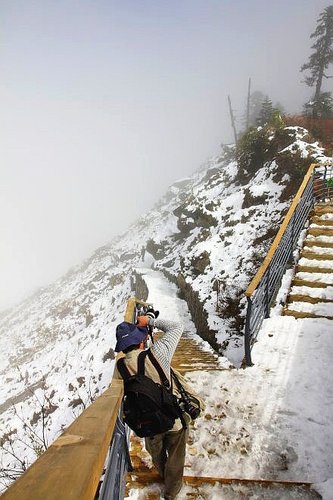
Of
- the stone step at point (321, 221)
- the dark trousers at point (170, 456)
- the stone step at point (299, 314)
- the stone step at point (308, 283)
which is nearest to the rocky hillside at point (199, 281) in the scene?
the stone step at point (299, 314)

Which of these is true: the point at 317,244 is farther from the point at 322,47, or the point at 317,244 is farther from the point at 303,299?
the point at 322,47

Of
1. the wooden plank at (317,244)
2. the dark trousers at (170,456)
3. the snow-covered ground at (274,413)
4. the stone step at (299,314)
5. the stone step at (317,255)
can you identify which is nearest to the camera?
the dark trousers at (170,456)

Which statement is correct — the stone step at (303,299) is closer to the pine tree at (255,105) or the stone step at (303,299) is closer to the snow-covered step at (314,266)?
the snow-covered step at (314,266)

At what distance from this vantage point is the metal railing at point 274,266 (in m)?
5.91

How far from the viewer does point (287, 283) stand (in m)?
8.05

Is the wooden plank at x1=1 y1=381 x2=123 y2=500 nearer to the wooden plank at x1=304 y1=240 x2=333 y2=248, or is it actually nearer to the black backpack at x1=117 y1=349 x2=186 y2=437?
the black backpack at x1=117 y1=349 x2=186 y2=437

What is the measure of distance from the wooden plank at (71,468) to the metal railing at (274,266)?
4324mm

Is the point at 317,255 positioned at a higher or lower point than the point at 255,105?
lower

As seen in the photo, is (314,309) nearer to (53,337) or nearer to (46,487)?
(46,487)

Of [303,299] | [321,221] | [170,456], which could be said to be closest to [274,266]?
[303,299]

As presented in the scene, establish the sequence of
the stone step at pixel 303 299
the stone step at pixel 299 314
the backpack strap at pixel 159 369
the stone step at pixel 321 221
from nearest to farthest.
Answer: the backpack strap at pixel 159 369 → the stone step at pixel 299 314 → the stone step at pixel 303 299 → the stone step at pixel 321 221

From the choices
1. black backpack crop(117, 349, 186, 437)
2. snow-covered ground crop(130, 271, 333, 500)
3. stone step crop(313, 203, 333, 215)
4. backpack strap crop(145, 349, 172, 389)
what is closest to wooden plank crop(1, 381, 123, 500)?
black backpack crop(117, 349, 186, 437)

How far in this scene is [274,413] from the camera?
4.77m

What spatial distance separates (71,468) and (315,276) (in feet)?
26.6
